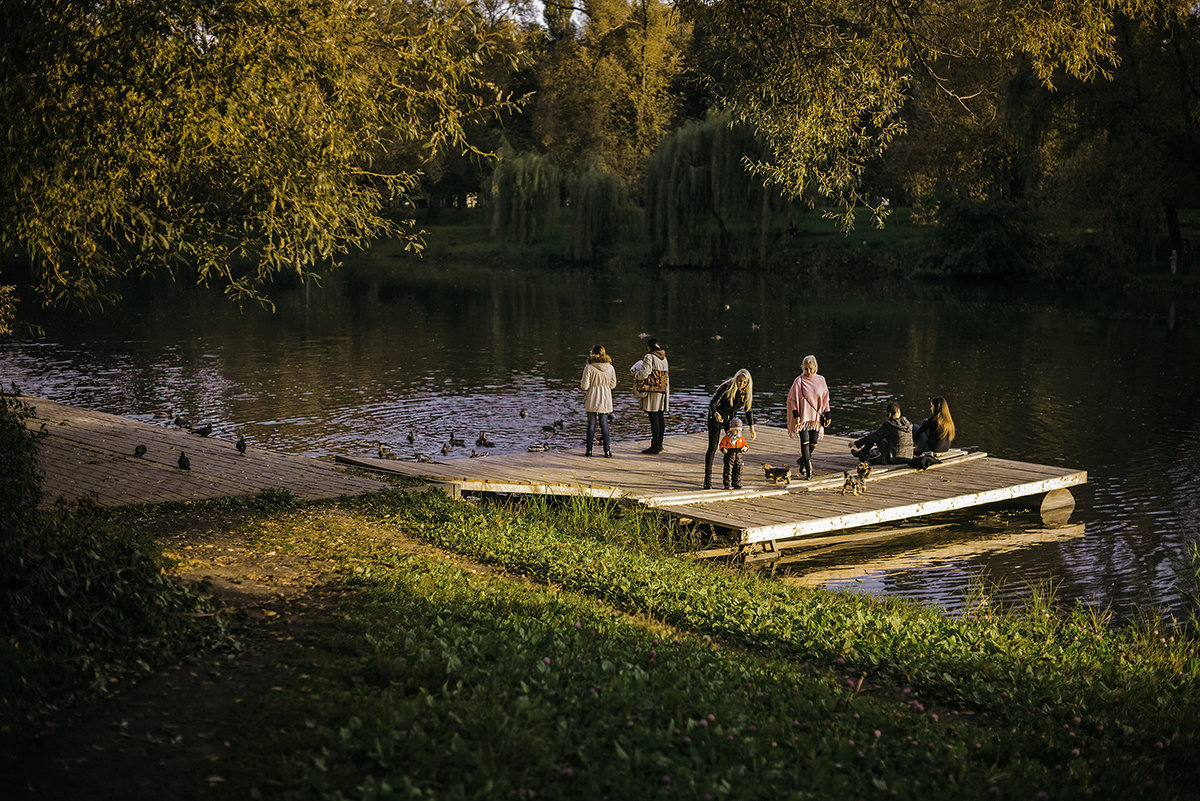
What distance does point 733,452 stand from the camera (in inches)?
605

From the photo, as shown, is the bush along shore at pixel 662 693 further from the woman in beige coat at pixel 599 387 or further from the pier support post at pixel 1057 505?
the woman in beige coat at pixel 599 387

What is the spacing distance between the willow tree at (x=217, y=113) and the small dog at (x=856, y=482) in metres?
7.85

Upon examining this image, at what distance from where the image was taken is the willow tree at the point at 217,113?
8.95m

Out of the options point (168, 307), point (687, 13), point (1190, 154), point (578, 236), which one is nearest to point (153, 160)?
point (687, 13)

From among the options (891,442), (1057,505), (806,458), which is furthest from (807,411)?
(1057,505)

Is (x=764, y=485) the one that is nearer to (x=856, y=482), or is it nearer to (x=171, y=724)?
(x=856, y=482)

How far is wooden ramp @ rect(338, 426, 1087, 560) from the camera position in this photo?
46.8ft

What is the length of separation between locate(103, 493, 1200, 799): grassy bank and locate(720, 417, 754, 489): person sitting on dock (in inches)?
183

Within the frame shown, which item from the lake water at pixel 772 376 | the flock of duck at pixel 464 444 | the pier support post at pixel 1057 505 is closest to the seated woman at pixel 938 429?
the lake water at pixel 772 376

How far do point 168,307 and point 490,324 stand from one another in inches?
621

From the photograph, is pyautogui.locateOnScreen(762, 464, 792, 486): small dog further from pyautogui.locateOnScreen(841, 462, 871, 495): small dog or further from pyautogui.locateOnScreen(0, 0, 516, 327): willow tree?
pyautogui.locateOnScreen(0, 0, 516, 327): willow tree

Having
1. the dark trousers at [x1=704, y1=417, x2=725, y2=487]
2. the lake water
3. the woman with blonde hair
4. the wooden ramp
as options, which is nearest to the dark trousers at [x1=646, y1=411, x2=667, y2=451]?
the wooden ramp

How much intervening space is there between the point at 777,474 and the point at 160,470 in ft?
27.8

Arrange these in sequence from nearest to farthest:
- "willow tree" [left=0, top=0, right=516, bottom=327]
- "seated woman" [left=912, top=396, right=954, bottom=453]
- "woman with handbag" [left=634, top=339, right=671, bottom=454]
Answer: "willow tree" [left=0, top=0, right=516, bottom=327] → "woman with handbag" [left=634, top=339, right=671, bottom=454] → "seated woman" [left=912, top=396, right=954, bottom=453]
